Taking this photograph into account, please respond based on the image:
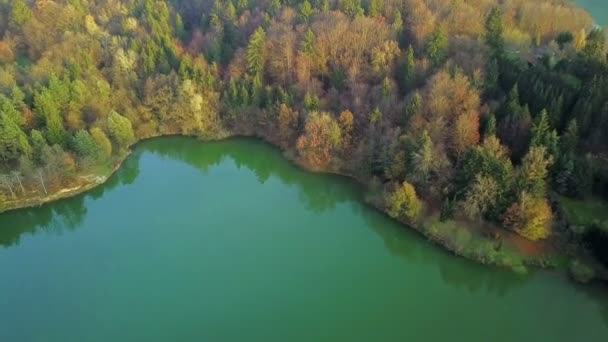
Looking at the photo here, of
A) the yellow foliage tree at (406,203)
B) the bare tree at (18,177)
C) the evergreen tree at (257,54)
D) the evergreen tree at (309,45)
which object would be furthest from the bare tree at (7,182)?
the yellow foliage tree at (406,203)

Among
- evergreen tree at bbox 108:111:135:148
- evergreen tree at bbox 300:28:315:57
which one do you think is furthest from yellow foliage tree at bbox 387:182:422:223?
evergreen tree at bbox 108:111:135:148

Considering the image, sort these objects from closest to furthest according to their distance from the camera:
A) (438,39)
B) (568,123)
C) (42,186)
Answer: (568,123) < (42,186) < (438,39)

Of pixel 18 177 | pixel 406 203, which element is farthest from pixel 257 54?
pixel 18 177

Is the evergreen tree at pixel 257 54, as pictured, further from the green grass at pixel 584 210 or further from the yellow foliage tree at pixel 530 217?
the green grass at pixel 584 210

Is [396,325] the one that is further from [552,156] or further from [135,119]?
[135,119]

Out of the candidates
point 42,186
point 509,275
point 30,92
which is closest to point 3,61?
point 30,92

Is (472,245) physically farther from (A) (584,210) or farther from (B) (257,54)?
(B) (257,54)

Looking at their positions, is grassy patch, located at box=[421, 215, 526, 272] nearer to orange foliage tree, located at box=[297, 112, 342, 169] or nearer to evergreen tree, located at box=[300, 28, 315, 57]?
orange foliage tree, located at box=[297, 112, 342, 169]
